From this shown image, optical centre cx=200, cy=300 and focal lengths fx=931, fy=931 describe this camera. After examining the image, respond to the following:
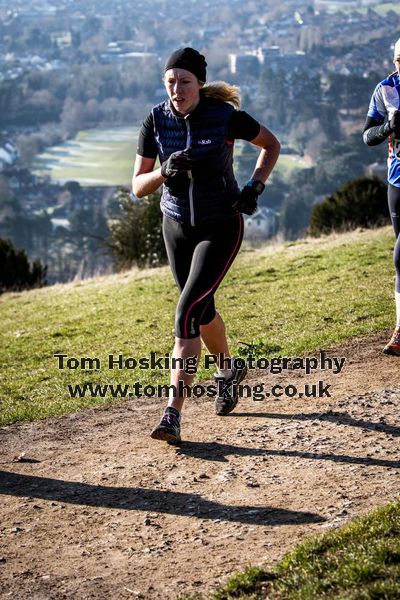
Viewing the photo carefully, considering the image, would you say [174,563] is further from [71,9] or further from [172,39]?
[71,9]

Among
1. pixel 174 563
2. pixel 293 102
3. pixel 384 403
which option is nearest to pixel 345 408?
pixel 384 403

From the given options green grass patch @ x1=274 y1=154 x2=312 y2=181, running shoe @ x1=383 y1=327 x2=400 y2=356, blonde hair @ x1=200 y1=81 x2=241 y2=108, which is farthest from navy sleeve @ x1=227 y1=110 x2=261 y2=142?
green grass patch @ x1=274 y1=154 x2=312 y2=181

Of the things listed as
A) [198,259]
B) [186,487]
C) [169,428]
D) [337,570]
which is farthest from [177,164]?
[337,570]

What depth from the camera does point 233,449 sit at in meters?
5.76

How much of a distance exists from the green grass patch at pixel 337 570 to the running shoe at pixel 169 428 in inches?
64.3

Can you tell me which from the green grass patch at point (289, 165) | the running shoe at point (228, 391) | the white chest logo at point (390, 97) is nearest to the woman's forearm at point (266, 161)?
the white chest logo at point (390, 97)

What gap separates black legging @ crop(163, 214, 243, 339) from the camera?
18.7 feet

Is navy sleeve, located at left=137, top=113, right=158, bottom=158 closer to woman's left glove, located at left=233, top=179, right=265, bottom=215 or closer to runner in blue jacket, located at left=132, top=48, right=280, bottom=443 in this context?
runner in blue jacket, located at left=132, top=48, right=280, bottom=443

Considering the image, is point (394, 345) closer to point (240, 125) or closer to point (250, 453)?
point (250, 453)

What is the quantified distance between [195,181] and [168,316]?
527 centimetres

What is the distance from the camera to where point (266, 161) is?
5949 millimetres

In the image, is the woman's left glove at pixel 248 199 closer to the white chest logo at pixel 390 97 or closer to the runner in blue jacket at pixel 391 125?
the runner in blue jacket at pixel 391 125

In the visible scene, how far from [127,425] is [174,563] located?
223 centimetres

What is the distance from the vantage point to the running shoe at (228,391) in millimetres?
6379
